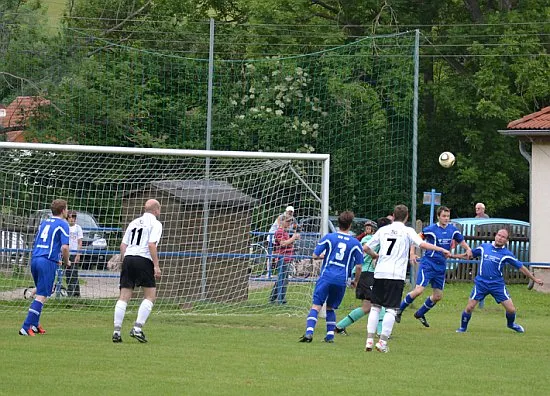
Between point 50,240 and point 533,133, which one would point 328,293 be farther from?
point 533,133

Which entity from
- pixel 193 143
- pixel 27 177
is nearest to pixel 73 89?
pixel 193 143

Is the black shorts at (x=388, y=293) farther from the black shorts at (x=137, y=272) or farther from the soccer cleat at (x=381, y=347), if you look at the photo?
the black shorts at (x=137, y=272)

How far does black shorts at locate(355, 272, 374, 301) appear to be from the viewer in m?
15.7

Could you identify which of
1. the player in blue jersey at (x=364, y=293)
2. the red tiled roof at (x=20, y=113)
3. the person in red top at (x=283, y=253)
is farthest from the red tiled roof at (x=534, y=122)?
the player in blue jersey at (x=364, y=293)

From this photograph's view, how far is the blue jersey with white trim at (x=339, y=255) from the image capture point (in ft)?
47.2

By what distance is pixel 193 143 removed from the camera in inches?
1003

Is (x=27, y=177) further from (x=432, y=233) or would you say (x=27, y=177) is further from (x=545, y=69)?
(x=545, y=69)

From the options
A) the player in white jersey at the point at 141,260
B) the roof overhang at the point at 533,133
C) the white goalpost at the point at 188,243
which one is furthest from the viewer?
the roof overhang at the point at 533,133

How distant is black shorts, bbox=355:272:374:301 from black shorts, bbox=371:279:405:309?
7.08 ft

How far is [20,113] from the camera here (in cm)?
2838

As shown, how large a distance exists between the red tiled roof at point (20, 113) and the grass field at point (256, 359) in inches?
437

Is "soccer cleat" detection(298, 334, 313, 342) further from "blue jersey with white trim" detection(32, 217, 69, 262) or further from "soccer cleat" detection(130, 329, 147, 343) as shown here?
"blue jersey with white trim" detection(32, 217, 69, 262)

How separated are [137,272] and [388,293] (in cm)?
324

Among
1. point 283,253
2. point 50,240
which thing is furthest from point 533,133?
point 50,240
